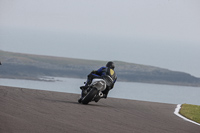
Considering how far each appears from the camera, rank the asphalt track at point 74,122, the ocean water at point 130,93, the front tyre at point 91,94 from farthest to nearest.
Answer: the ocean water at point 130,93 < the front tyre at point 91,94 < the asphalt track at point 74,122

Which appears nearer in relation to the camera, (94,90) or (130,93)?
(94,90)

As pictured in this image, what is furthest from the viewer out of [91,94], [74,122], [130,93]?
[130,93]

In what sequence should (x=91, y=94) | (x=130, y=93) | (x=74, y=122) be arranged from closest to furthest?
(x=74, y=122) → (x=91, y=94) → (x=130, y=93)

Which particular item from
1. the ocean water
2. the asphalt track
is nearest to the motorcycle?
the asphalt track

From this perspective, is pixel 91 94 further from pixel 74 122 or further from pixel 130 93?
pixel 130 93

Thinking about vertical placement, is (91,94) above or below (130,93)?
above

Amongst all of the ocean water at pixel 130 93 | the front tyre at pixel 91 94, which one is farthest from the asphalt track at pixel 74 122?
the ocean water at pixel 130 93

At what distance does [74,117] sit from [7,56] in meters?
190

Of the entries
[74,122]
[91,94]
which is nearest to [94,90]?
[91,94]

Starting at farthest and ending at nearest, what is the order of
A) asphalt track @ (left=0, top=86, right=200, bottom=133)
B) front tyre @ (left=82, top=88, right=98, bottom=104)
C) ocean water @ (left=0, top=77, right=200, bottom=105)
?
1. ocean water @ (left=0, top=77, right=200, bottom=105)
2. front tyre @ (left=82, top=88, right=98, bottom=104)
3. asphalt track @ (left=0, top=86, right=200, bottom=133)

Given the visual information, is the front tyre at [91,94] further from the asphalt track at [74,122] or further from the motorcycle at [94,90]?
the asphalt track at [74,122]

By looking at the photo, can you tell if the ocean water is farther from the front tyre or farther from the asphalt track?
the asphalt track

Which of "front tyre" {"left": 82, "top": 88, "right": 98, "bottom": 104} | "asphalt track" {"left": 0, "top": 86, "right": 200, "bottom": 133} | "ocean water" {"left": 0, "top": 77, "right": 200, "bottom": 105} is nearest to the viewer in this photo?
"asphalt track" {"left": 0, "top": 86, "right": 200, "bottom": 133}

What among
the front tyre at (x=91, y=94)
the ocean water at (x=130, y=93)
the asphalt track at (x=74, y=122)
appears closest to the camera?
the asphalt track at (x=74, y=122)
